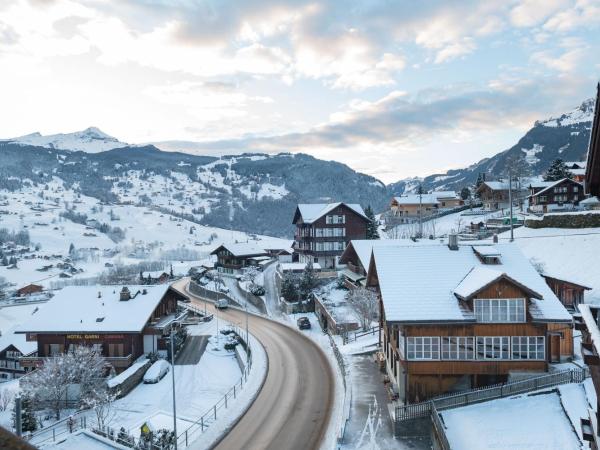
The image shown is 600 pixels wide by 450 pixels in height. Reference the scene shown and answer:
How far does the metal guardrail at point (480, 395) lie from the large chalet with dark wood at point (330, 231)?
201 feet

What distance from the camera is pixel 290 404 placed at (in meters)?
34.0

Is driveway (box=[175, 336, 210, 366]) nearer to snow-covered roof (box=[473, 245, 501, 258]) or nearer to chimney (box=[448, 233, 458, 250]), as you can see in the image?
chimney (box=[448, 233, 458, 250])

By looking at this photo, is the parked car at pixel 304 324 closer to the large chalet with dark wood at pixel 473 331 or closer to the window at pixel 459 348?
the large chalet with dark wood at pixel 473 331

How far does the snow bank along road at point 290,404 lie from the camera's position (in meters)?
28.2

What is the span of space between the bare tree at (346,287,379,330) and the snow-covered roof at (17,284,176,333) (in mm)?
24788

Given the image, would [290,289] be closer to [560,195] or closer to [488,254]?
[488,254]

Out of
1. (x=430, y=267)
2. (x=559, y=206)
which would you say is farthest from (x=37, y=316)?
(x=559, y=206)

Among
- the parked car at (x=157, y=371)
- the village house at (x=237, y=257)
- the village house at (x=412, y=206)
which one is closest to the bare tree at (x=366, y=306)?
the parked car at (x=157, y=371)

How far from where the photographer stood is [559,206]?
84750 mm

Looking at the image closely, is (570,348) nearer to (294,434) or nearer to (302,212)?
(294,434)

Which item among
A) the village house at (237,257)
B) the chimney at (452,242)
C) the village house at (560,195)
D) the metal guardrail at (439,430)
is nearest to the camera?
the metal guardrail at (439,430)

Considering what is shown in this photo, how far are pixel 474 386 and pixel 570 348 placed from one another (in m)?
9.31

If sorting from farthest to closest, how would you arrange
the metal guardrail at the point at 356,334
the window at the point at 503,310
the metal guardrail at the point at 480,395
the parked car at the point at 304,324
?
the parked car at the point at 304,324 < the metal guardrail at the point at 356,334 < the window at the point at 503,310 < the metal guardrail at the point at 480,395

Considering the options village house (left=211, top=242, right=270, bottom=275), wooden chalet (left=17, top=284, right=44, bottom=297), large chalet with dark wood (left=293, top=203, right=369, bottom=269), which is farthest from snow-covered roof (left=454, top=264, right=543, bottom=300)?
wooden chalet (left=17, top=284, right=44, bottom=297)
